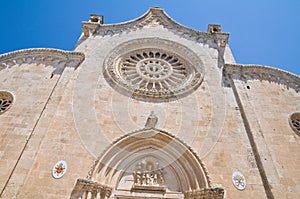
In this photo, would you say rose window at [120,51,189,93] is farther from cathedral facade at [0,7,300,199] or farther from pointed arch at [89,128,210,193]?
pointed arch at [89,128,210,193]

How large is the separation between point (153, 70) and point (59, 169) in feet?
22.1

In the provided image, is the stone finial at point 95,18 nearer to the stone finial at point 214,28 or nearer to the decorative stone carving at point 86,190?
the stone finial at point 214,28

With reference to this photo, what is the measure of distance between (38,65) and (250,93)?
395 inches

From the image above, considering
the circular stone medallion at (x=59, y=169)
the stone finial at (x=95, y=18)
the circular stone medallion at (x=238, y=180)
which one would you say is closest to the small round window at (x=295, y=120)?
the circular stone medallion at (x=238, y=180)

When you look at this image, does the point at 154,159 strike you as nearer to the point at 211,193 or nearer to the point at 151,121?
the point at 151,121

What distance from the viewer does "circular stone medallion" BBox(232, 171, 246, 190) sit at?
733 cm

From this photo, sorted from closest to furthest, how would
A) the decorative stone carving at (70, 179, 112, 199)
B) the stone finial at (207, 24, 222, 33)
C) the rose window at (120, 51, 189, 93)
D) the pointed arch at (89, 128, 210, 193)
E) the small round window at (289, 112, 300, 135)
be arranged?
the decorative stone carving at (70, 179, 112, 199)
the pointed arch at (89, 128, 210, 193)
the small round window at (289, 112, 300, 135)
the rose window at (120, 51, 189, 93)
the stone finial at (207, 24, 222, 33)

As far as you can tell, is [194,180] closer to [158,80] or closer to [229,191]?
[229,191]

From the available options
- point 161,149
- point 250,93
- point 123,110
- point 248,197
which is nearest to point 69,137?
point 123,110

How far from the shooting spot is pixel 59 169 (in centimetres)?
722

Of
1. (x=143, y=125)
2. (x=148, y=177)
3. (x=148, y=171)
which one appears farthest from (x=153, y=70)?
(x=148, y=177)

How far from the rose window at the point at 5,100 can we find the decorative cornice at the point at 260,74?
9.59m

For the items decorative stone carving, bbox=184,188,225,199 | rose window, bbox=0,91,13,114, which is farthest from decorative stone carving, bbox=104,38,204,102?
decorative stone carving, bbox=184,188,225,199

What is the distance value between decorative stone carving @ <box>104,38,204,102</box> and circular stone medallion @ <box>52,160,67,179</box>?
3957 mm
